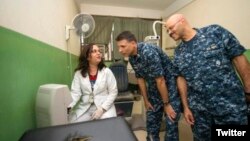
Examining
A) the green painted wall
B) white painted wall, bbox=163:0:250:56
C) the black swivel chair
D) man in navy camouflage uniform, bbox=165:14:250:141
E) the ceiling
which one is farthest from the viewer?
the ceiling

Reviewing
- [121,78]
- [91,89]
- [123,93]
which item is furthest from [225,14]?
[91,89]

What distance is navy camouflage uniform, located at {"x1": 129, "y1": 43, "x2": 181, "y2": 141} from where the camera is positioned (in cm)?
171

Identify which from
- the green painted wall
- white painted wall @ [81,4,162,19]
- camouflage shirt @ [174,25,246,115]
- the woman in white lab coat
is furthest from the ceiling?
camouflage shirt @ [174,25,246,115]

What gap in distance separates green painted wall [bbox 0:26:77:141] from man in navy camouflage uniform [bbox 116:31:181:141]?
753 millimetres

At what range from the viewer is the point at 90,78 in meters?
1.94

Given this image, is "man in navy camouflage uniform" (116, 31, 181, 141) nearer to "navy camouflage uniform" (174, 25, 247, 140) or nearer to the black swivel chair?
"navy camouflage uniform" (174, 25, 247, 140)

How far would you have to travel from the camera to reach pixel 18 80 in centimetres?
115

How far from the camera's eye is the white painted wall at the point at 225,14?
270 cm

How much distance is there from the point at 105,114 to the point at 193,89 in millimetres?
879

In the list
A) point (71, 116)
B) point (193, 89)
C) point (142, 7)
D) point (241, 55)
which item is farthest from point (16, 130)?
point (142, 7)

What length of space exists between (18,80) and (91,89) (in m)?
0.83

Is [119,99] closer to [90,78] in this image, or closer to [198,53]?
[90,78]

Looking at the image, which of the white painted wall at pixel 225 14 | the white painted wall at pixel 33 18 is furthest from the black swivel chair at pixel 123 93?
the white painted wall at pixel 225 14

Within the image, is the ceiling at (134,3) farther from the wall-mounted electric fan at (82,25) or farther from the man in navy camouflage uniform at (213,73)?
the man in navy camouflage uniform at (213,73)
